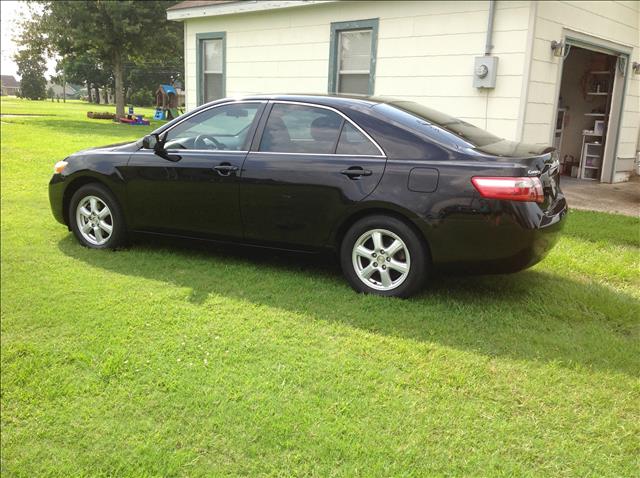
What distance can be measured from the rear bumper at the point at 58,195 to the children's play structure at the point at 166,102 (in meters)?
25.2

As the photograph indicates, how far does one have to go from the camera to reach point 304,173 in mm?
4621

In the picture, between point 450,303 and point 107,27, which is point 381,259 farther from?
point 107,27

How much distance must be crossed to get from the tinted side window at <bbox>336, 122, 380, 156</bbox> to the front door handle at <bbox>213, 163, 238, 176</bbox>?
925 millimetres

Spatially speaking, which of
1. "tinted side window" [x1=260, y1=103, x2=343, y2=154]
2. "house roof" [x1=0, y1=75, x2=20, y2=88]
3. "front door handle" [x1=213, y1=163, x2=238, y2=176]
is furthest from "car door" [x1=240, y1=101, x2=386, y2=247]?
"house roof" [x1=0, y1=75, x2=20, y2=88]

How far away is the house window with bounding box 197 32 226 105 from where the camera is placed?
39.3ft

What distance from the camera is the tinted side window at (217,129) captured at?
200 inches

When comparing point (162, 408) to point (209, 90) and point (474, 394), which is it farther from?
point (209, 90)

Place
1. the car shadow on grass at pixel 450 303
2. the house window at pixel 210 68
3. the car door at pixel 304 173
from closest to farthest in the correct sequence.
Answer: the car shadow on grass at pixel 450 303
the car door at pixel 304 173
the house window at pixel 210 68

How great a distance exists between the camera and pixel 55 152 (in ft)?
41.9

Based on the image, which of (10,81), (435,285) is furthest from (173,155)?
(10,81)

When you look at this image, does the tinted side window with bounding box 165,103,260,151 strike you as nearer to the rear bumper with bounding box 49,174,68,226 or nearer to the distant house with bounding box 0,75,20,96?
the rear bumper with bounding box 49,174,68,226

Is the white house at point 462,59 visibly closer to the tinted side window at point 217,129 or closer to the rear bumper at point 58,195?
the tinted side window at point 217,129

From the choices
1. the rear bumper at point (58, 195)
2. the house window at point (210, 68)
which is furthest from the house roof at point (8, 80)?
the rear bumper at point (58, 195)

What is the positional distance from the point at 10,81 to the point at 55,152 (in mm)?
96997
